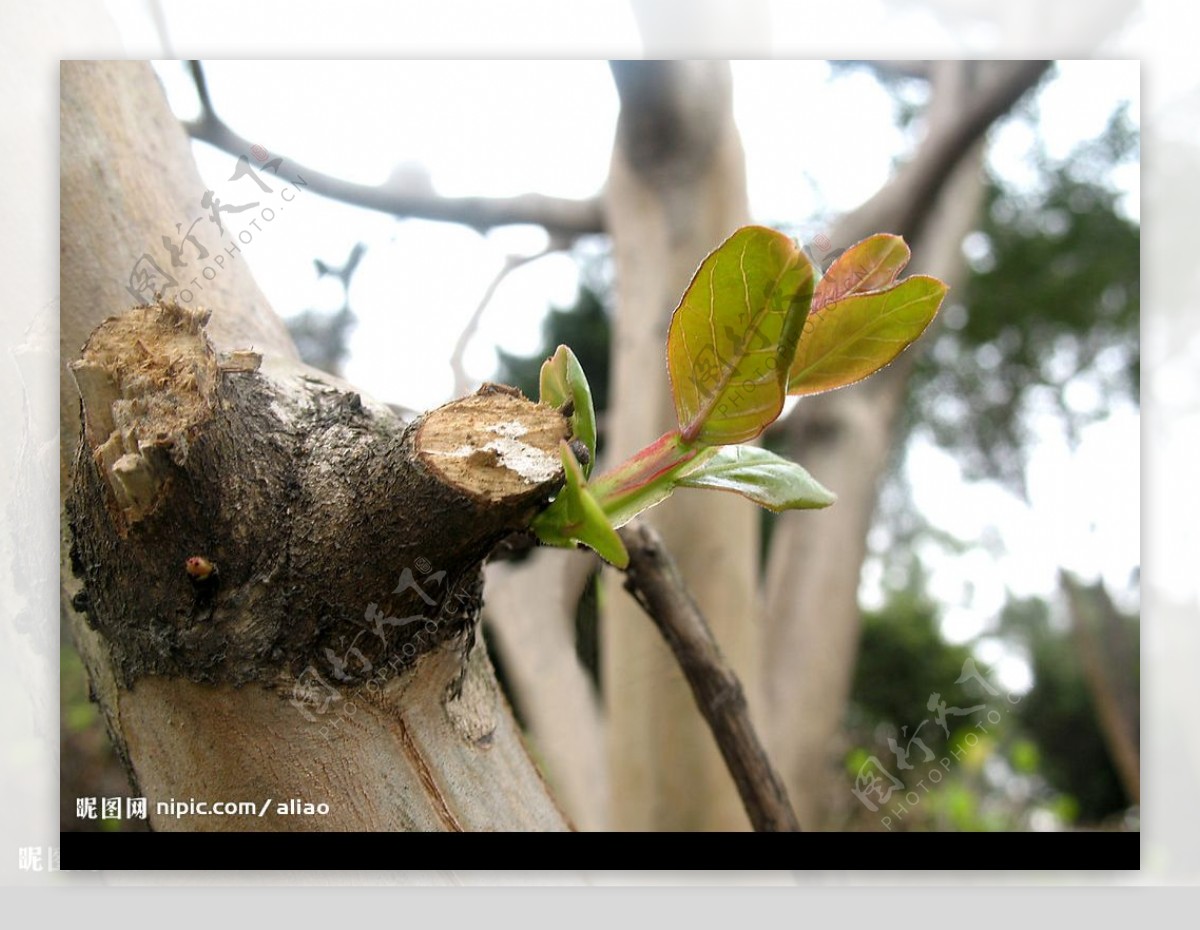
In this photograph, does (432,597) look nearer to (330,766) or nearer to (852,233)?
(330,766)

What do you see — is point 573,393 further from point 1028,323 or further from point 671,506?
point 1028,323

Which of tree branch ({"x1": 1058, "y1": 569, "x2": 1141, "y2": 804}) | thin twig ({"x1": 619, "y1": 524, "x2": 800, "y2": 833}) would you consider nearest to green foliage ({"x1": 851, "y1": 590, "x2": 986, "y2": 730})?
tree branch ({"x1": 1058, "y1": 569, "x2": 1141, "y2": 804})

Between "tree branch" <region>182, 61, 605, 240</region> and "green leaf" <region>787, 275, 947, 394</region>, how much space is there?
871mm

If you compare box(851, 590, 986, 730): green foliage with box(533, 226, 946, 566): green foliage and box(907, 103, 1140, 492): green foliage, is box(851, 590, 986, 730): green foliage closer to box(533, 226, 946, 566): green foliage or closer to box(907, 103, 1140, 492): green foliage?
box(907, 103, 1140, 492): green foliage

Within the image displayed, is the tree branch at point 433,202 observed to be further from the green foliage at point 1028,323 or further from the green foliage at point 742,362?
the green foliage at point 1028,323

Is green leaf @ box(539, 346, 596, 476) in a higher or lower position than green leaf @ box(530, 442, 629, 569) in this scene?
higher

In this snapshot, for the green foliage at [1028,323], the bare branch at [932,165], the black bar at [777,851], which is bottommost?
the black bar at [777,851]

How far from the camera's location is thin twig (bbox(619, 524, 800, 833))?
51 centimetres

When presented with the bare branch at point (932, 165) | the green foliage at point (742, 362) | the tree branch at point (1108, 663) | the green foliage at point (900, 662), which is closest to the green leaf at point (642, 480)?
the green foliage at point (742, 362)

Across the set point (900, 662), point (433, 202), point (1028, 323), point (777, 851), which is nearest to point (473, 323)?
point (433, 202)

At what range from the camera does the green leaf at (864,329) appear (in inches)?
15.5

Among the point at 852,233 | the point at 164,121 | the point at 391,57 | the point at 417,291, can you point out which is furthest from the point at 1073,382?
the point at 164,121

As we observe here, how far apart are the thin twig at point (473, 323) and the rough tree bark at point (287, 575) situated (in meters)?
0.88

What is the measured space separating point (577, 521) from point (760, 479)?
93 millimetres
